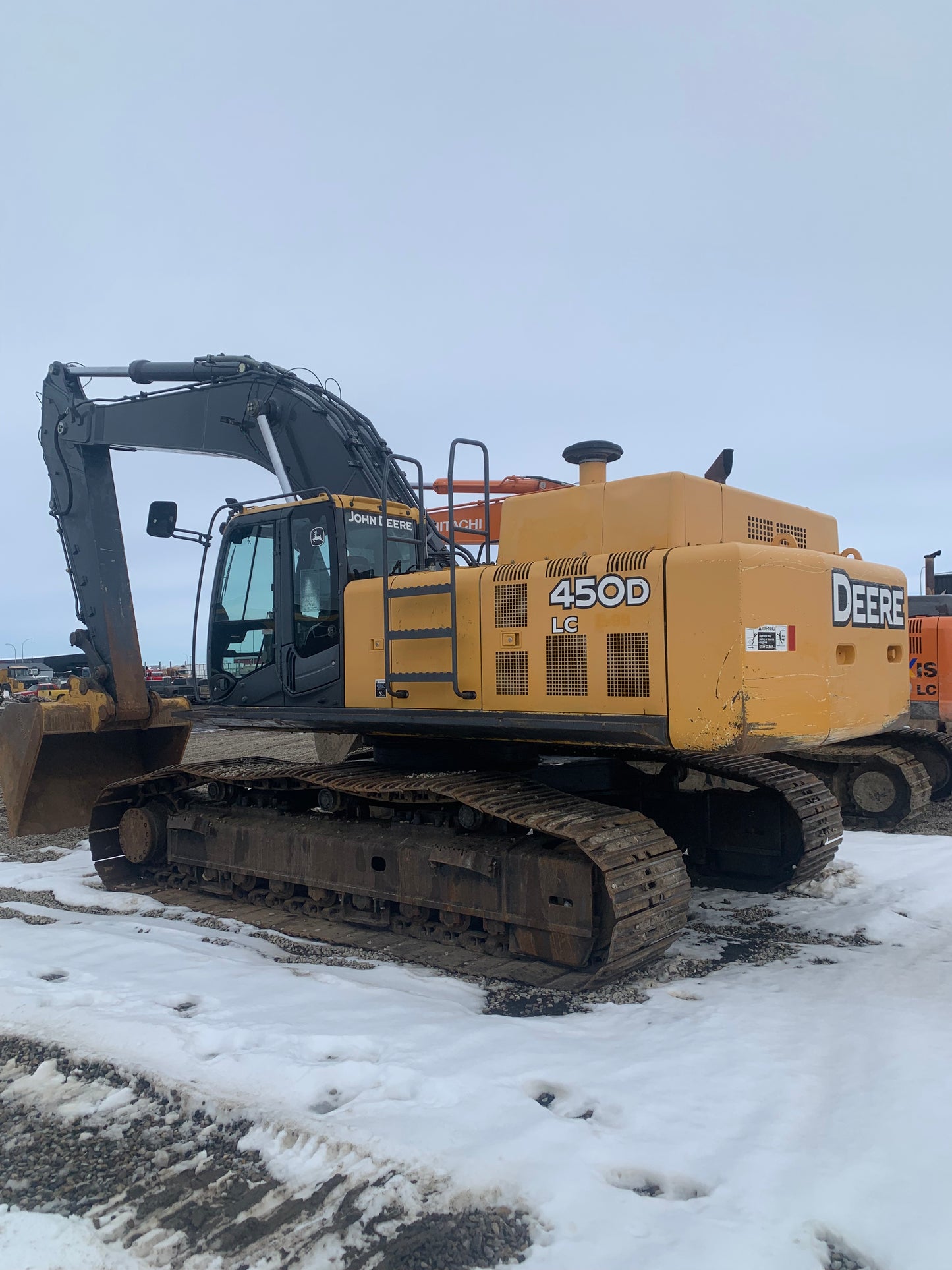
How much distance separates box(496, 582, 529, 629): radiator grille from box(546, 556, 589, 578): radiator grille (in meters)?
0.18

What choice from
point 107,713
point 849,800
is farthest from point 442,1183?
point 849,800

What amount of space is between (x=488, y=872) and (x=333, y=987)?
1.14 m

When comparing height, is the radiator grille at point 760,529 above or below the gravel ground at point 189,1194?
above

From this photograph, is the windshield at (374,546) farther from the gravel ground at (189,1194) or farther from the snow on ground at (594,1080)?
the gravel ground at (189,1194)

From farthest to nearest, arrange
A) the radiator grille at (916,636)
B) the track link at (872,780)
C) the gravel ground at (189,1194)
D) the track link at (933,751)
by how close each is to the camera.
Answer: the radiator grille at (916,636) < the track link at (933,751) < the track link at (872,780) < the gravel ground at (189,1194)

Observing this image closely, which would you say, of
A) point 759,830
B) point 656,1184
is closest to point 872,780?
point 759,830

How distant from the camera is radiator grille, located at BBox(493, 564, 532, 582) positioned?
5781 mm

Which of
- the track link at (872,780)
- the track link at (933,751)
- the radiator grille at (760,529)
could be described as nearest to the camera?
the radiator grille at (760,529)

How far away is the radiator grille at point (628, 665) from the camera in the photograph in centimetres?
520

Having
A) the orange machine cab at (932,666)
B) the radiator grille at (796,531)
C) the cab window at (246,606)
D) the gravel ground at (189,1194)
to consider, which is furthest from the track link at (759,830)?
the orange machine cab at (932,666)

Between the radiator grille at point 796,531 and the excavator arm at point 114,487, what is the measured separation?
2.87 meters

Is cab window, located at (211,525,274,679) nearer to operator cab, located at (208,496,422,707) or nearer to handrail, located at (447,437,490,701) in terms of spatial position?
operator cab, located at (208,496,422,707)

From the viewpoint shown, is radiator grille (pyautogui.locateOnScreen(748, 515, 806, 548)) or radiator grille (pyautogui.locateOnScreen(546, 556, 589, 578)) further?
radiator grille (pyautogui.locateOnScreen(748, 515, 806, 548))

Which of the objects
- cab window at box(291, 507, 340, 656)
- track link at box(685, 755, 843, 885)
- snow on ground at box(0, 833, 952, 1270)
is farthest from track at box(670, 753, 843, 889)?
cab window at box(291, 507, 340, 656)
